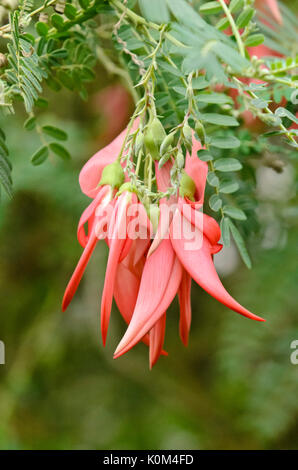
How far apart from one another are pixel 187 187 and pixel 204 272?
71 mm

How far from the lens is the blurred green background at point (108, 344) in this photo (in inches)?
39.9

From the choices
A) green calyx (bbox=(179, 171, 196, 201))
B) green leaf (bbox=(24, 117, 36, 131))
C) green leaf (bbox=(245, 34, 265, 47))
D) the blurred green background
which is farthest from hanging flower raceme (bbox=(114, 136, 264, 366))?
the blurred green background

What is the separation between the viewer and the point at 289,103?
496mm

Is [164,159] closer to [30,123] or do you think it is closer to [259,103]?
[259,103]

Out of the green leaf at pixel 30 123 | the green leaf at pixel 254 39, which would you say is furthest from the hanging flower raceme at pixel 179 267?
the green leaf at pixel 30 123

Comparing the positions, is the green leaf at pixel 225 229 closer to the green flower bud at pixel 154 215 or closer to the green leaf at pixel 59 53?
the green flower bud at pixel 154 215

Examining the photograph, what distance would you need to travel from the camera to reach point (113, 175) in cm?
42

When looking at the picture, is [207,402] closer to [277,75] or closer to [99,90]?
[99,90]

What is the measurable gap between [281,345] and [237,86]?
2.26 ft

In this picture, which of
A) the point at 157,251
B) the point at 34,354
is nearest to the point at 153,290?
the point at 157,251

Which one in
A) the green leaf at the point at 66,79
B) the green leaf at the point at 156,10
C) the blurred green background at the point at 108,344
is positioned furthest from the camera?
the blurred green background at the point at 108,344

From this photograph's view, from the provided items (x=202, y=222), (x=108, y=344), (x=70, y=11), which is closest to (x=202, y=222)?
(x=202, y=222)

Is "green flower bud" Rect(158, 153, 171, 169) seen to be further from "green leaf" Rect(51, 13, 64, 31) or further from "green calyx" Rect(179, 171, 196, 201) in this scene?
"green leaf" Rect(51, 13, 64, 31)

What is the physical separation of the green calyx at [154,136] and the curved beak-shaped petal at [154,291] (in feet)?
0.22
